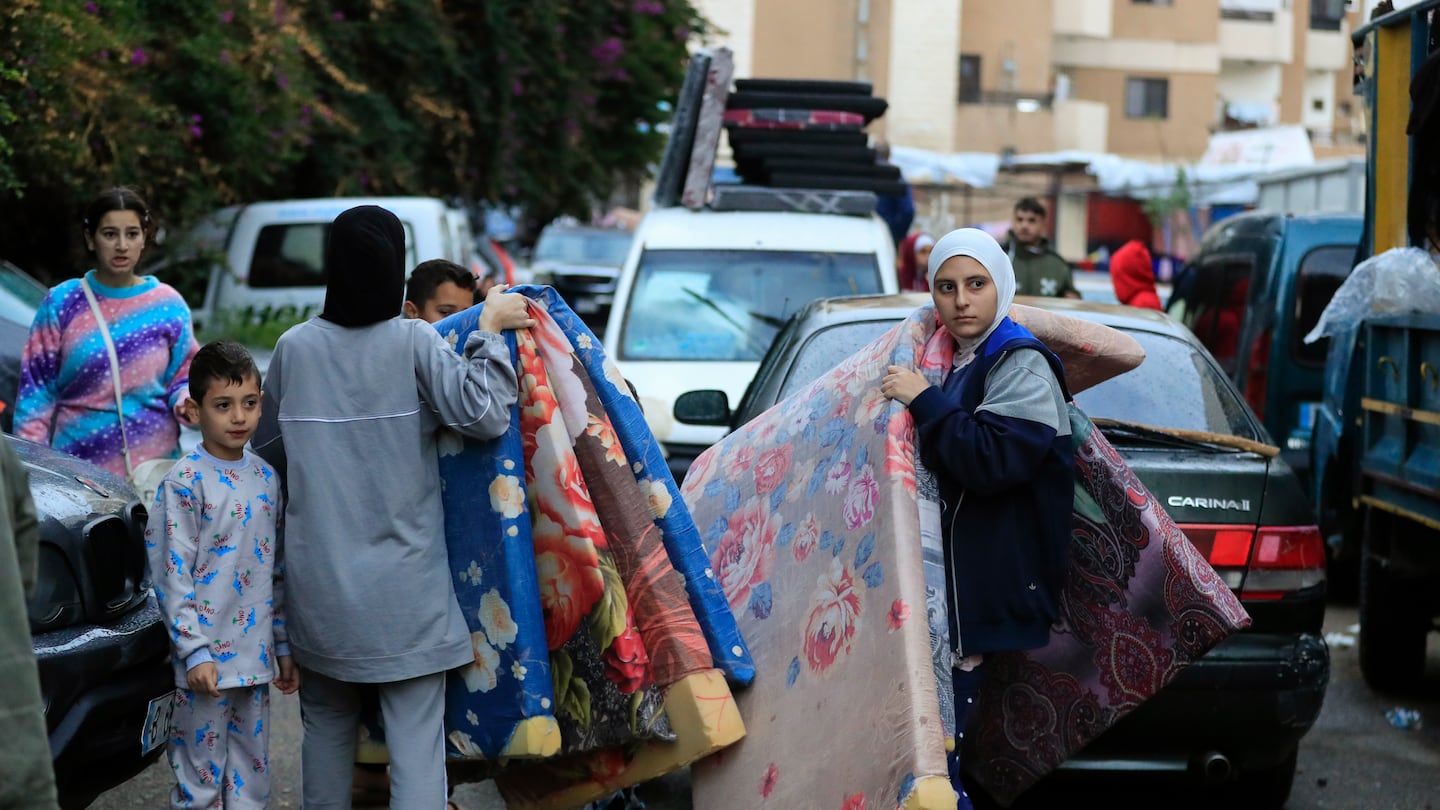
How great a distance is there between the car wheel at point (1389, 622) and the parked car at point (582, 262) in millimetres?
14387

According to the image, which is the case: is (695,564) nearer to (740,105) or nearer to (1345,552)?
(1345,552)

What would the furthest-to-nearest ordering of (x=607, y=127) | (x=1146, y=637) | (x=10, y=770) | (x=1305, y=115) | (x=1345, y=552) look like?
(x=1305, y=115), (x=607, y=127), (x=1345, y=552), (x=1146, y=637), (x=10, y=770)

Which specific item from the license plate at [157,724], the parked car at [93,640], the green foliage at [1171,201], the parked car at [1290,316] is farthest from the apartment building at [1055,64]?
the license plate at [157,724]

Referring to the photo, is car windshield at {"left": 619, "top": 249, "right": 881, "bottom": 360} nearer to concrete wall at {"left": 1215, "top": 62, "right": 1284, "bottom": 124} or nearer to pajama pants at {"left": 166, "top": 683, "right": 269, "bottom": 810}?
pajama pants at {"left": 166, "top": 683, "right": 269, "bottom": 810}

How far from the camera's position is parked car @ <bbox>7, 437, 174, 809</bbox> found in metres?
3.86

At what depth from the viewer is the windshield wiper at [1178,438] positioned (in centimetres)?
516

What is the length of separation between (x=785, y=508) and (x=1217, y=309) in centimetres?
678

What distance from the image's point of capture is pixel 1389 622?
707 centimetres

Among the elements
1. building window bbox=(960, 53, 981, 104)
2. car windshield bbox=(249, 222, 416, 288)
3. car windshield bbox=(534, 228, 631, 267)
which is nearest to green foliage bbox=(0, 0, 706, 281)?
car windshield bbox=(249, 222, 416, 288)

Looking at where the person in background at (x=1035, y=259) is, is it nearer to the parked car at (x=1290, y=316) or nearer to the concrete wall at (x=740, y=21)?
the parked car at (x=1290, y=316)

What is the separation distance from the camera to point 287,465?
12.8ft

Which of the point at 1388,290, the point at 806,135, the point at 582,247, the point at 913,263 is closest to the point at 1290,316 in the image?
the point at 1388,290

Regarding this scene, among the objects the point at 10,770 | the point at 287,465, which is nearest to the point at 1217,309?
the point at 287,465

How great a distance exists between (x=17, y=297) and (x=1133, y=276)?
668 cm
